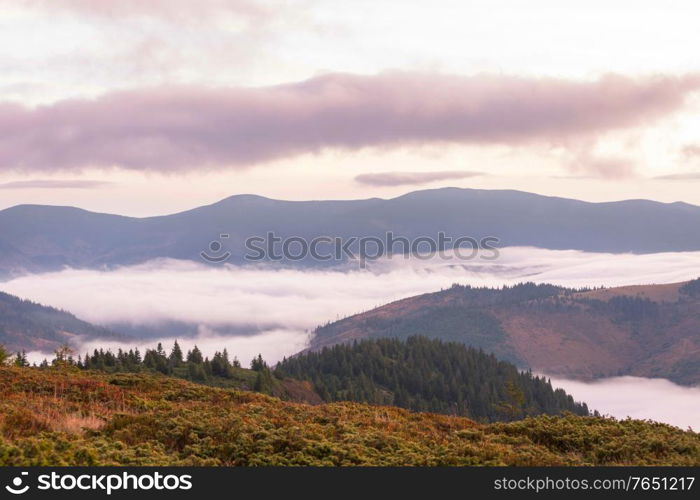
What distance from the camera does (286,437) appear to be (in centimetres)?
2273

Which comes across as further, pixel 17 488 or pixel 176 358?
pixel 176 358

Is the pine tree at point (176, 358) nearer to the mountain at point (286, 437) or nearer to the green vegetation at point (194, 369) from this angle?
the green vegetation at point (194, 369)

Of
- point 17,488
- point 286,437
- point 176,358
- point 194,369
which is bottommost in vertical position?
point 176,358

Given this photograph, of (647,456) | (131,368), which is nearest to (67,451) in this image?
(647,456)

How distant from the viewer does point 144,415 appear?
25531mm

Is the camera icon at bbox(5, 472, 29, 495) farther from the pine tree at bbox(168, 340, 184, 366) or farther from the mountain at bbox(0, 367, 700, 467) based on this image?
the pine tree at bbox(168, 340, 184, 366)

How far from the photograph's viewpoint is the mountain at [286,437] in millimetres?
20281

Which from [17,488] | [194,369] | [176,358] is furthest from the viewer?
[176,358]

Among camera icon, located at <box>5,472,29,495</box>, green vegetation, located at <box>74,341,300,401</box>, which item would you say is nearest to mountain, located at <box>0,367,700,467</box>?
camera icon, located at <box>5,472,29,495</box>

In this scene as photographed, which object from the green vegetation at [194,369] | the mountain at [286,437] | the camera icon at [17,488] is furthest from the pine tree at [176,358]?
the camera icon at [17,488]

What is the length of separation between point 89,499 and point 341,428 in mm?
10775

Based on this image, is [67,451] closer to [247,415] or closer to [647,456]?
[247,415]

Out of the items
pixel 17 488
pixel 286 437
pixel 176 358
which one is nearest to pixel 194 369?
pixel 176 358

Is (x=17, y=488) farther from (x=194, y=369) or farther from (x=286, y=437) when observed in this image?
(x=194, y=369)
